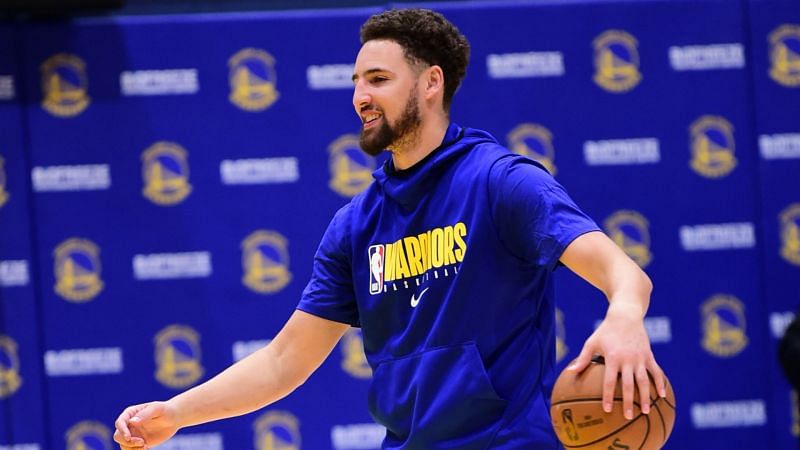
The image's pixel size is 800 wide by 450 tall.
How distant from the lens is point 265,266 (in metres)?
6.65

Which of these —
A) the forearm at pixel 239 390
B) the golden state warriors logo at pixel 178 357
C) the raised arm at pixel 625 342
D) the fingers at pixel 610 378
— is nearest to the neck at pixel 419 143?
the forearm at pixel 239 390

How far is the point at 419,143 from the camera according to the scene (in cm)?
318

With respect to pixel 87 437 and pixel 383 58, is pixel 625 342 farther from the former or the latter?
pixel 87 437

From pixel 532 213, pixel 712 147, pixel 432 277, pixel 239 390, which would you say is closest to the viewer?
pixel 532 213

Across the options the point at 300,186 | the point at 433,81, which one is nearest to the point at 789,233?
the point at 300,186

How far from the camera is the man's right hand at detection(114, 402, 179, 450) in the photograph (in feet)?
10.4

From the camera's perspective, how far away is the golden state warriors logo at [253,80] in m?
6.69

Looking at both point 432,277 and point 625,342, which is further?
point 432,277

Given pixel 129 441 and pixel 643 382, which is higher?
pixel 643 382

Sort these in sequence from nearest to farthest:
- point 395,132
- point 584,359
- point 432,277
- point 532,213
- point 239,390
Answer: point 584,359 → point 532,213 → point 432,277 → point 395,132 → point 239,390

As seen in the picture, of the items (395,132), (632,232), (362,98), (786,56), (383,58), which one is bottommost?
(632,232)

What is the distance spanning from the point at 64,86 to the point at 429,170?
4136 mm

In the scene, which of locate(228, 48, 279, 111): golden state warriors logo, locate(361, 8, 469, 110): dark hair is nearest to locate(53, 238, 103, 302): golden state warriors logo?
locate(228, 48, 279, 111): golden state warriors logo

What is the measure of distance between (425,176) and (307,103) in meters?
3.69
